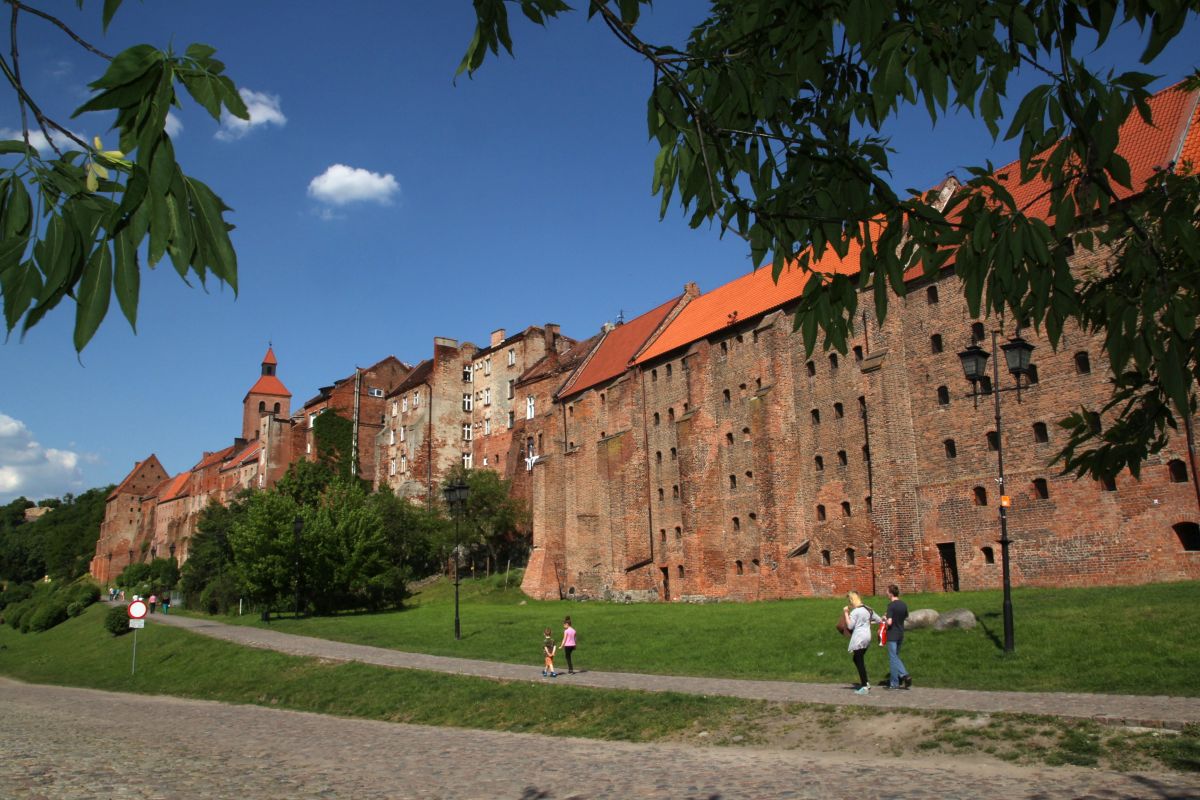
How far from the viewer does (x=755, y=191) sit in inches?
154

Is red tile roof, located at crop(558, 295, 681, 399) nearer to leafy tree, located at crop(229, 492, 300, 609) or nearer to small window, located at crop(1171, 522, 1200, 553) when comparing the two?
leafy tree, located at crop(229, 492, 300, 609)

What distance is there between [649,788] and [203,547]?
2321 inches

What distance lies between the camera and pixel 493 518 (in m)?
53.9

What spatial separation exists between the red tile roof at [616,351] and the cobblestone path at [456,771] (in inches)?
1394

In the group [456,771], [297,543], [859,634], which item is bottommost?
[456,771]

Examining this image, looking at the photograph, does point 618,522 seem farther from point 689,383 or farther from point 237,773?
point 237,773

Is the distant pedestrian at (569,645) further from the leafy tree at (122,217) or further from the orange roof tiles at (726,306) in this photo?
the orange roof tiles at (726,306)

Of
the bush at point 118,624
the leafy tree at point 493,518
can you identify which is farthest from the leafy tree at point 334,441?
the bush at point 118,624

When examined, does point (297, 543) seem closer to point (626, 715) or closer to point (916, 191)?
point (626, 715)

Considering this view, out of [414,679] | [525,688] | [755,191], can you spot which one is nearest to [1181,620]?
[525,688]

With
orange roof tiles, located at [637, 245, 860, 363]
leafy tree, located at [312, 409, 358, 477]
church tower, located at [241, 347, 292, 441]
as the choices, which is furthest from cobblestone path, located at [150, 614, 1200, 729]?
church tower, located at [241, 347, 292, 441]

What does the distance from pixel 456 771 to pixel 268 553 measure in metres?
32.5

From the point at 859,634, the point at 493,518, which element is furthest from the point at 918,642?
the point at 493,518

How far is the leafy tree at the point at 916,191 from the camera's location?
3.27 metres
